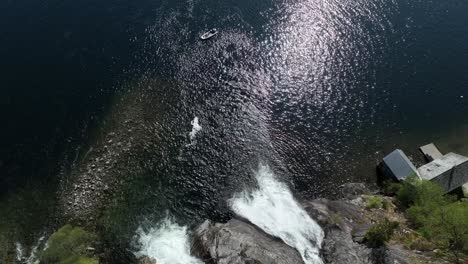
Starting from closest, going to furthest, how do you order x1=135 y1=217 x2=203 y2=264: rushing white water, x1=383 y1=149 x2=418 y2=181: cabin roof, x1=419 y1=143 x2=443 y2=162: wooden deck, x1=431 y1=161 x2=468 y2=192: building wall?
1. x1=135 y1=217 x2=203 y2=264: rushing white water
2. x1=431 y1=161 x2=468 y2=192: building wall
3. x1=383 y1=149 x2=418 y2=181: cabin roof
4. x1=419 y1=143 x2=443 y2=162: wooden deck

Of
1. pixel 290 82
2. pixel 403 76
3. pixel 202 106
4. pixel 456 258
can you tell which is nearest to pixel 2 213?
pixel 202 106

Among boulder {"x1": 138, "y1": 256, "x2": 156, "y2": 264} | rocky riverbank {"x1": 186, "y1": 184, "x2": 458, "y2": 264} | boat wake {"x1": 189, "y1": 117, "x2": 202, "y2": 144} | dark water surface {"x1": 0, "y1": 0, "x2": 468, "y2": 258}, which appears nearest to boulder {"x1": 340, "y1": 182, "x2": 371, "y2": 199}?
dark water surface {"x1": 0, "y1": 0, "x2": 468, "y2": 258}

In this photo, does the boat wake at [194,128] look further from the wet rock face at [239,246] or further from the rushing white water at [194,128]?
the wet rock face at [239,246]

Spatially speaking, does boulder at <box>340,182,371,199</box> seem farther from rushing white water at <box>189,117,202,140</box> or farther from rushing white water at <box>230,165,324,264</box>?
rushing white water at <box>189,117,202,140</box>

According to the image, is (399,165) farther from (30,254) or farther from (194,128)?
(30,254)

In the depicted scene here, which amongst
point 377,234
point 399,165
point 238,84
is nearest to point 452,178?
point 399,165
